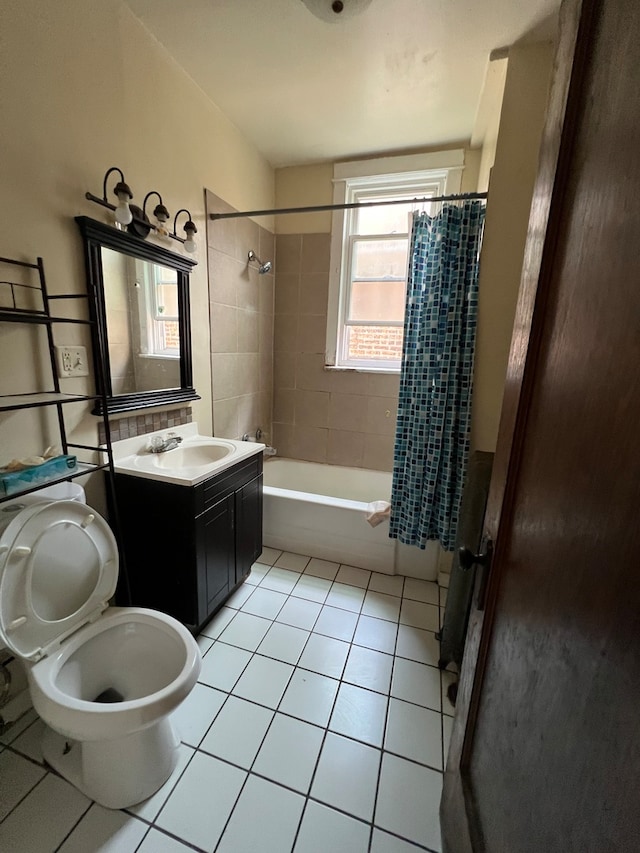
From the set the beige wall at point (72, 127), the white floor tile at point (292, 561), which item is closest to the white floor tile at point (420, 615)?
the white floor tile at point (292, 561)

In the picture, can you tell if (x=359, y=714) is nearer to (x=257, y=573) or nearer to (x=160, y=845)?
(x=160, y=845)

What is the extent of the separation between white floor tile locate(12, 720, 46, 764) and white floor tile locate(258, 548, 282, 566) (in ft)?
3.92

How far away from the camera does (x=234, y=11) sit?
144 cm

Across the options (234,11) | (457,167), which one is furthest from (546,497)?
(457,167)

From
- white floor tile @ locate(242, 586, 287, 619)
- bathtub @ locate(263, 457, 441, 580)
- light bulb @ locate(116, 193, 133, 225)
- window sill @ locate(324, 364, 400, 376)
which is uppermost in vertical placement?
light bulb @ locate(116, 193, 133, 225)

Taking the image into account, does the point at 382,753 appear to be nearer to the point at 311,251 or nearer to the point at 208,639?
the point at 208,639

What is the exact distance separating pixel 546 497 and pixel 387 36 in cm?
204

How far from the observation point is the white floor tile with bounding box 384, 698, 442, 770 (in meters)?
1.24

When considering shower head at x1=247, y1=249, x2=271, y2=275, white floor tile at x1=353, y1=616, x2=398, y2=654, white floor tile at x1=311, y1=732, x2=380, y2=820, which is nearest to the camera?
white floor tile at x1=311, y1=732, x2=380, y2=820

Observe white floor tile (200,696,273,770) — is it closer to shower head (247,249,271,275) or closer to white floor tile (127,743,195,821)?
white floor tile (127,743,195,821)

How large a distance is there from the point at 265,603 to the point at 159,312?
161 cm

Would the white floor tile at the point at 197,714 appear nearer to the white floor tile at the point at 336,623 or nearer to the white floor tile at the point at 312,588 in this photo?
the white floor tile at the point at 336,623

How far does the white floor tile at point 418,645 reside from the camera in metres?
1.62

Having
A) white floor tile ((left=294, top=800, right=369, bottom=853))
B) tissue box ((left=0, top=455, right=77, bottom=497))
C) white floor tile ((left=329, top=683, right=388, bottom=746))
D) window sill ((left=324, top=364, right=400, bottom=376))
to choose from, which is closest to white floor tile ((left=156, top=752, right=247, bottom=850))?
white floor tile ((left=294, top=800, right=369, bottom=853))
